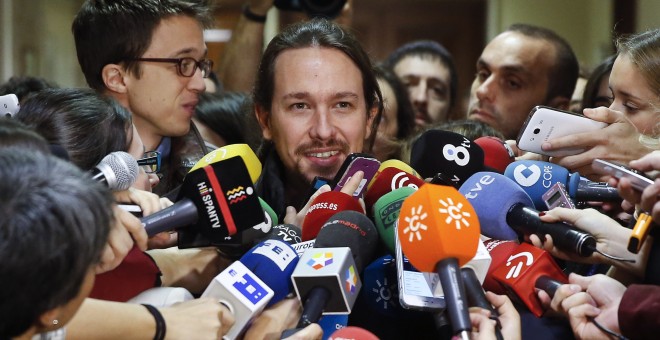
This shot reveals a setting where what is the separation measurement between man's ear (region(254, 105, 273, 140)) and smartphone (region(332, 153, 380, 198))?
1.64 feet

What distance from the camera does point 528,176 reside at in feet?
6.31

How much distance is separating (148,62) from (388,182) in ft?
3.00

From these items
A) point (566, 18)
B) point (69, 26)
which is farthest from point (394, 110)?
point (69, 26)

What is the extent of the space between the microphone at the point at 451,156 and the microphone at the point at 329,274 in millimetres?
398

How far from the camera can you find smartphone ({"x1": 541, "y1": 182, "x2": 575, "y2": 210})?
1743 mm

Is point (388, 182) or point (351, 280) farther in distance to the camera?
point (388, 182)

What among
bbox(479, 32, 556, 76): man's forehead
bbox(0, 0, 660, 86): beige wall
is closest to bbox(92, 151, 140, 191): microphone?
bbox(479, 32, 556, 76): man's forehead

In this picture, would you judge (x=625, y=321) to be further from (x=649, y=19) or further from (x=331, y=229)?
(x=649, y=19)

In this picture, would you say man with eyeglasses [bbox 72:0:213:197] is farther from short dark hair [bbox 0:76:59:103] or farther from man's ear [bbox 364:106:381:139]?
man's ear [bbox 364:106:381:139]

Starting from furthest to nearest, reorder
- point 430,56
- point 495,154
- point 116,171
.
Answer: point 430,56
point 495,154
point 116,171

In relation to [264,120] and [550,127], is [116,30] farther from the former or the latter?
[550,127]

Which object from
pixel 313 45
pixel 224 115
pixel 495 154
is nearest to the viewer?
pixel 495 154

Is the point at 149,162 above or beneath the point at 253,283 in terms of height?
above

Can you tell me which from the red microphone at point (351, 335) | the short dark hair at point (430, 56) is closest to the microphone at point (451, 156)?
the red microphone at point (351, 335)
